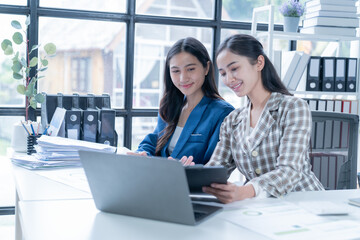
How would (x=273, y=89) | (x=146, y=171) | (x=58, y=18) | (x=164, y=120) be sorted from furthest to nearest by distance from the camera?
(x=58, y=18)
(x=164, y=120)
(x=273, y=89)
(x=146, y=171)

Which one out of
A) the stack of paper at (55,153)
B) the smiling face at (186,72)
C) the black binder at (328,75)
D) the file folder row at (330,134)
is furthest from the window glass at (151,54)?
the file folder row at (330,134)

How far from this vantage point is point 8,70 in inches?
119

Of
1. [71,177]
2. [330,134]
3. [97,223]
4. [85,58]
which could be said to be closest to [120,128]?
[85,58]

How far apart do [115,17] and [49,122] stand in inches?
44.9

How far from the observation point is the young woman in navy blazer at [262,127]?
4.99 ft

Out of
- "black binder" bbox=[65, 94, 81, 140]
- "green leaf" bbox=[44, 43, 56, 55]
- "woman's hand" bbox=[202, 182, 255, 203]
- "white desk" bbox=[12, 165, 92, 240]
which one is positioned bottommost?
"white desk" bbox=[12, 165, 92, 240]

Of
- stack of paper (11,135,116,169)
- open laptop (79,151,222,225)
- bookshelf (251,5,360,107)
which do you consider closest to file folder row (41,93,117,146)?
stack of paper (11,135,116,169)

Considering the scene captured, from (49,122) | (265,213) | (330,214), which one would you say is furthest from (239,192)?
(49,122)

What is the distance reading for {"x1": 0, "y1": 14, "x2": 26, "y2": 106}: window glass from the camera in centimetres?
300

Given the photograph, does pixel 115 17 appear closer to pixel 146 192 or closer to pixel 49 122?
pixel 49 122

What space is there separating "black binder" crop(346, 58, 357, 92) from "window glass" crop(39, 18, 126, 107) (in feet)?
5.50

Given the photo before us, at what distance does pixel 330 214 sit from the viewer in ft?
3.83

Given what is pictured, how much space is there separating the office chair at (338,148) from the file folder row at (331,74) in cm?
142

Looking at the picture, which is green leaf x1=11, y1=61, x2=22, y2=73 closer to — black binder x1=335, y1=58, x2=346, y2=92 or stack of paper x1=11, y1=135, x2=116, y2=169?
stack of paper x1=11, y1=135, x2=116, y2=169
